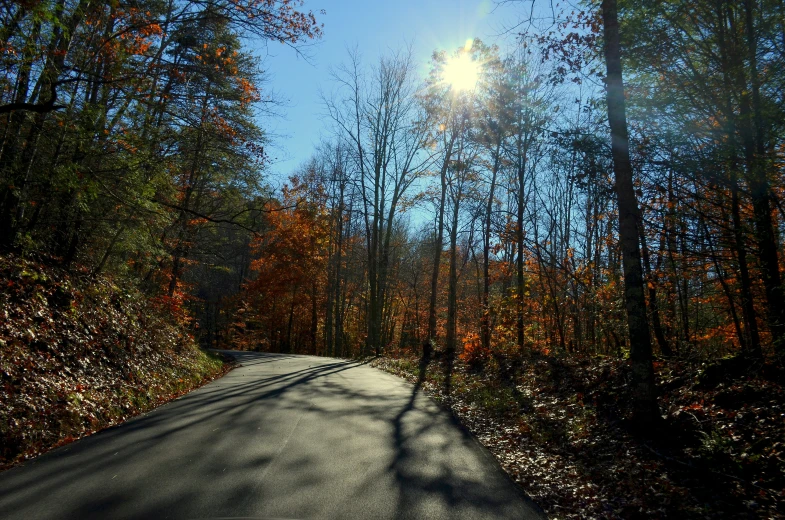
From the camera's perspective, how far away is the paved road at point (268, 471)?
4688mm

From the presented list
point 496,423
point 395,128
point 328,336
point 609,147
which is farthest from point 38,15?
point 328,336

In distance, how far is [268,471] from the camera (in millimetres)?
5773

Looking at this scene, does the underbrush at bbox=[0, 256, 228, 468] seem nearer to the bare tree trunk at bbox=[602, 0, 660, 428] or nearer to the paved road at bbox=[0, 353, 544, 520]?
the paved road at bbox=[0, 353, 544, 520]

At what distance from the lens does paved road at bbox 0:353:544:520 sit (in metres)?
4.69

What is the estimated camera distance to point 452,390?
13.3m

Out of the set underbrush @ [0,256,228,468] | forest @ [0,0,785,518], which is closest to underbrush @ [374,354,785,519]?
forest @ [0,0,785,518]

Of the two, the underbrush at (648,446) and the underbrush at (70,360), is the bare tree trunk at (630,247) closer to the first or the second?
the underbrush at (648,446)

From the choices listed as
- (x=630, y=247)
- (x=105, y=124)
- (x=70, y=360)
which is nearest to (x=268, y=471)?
(x=70, y=360)

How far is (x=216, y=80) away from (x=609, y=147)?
873cm

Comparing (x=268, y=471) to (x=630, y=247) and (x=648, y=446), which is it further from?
(x=630, y=247)

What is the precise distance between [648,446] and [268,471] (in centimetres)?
492

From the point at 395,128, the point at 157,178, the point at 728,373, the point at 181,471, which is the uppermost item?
the point at 395,128

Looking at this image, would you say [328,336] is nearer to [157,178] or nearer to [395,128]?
[395,128]

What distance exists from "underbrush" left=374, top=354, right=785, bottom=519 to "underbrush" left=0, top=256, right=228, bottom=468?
254 inches
